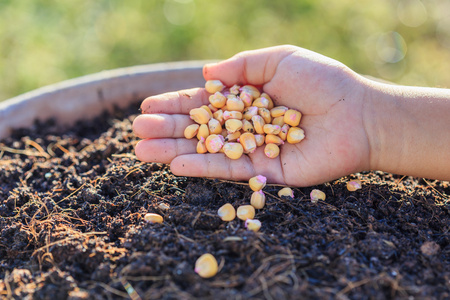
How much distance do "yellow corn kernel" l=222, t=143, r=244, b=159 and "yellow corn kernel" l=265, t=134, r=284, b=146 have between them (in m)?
0.12

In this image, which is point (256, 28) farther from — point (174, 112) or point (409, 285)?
point (409, 285)

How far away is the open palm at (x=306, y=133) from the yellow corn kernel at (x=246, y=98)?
12 centimetres

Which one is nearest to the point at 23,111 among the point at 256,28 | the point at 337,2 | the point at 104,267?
the point at 104,267

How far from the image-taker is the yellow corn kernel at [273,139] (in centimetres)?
158

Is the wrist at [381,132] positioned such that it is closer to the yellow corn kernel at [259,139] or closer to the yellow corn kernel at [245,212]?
the yellow corn kernel at [259,139]

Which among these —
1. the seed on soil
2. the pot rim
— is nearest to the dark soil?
the seed on soil

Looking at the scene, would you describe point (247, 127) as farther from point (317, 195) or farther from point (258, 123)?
point (317, 195)

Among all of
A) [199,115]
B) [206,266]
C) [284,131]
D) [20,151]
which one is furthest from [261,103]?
[20,151]

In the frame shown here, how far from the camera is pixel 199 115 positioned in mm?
1606

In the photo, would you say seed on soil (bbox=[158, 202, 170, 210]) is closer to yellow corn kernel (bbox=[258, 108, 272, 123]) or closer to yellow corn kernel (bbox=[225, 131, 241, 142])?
yellow corn kernel (bbox=[225, 131, 241, 142])

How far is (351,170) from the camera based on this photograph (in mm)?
1532

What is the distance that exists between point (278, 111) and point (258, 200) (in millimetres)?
414

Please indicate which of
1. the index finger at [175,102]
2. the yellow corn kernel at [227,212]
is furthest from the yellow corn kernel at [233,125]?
the yellow corn kernel at [227,212]

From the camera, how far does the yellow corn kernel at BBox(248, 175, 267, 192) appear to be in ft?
4.73
